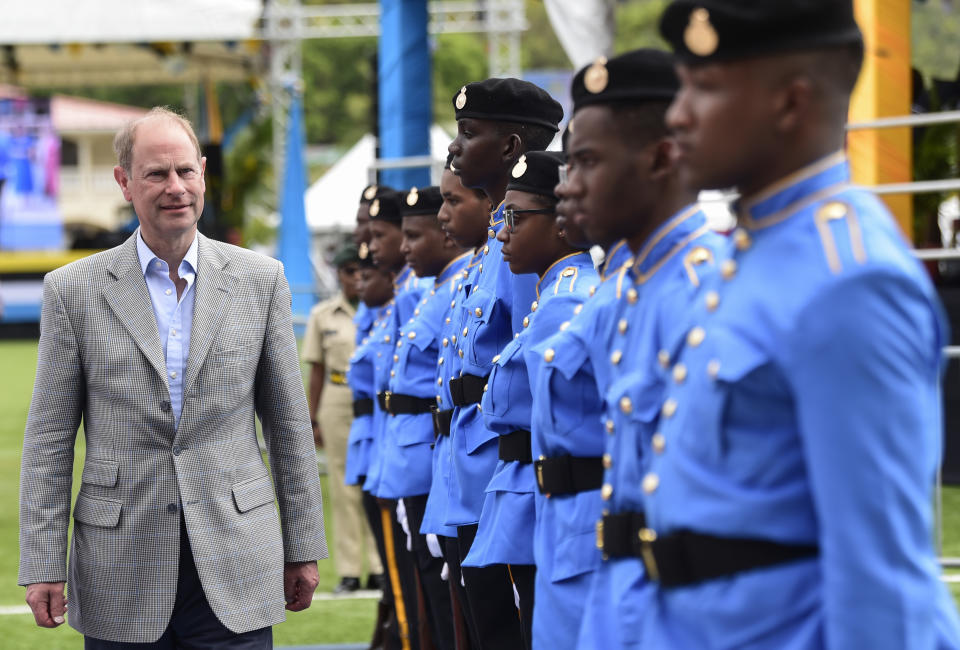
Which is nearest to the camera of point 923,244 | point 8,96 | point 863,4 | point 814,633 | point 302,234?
point 814,633

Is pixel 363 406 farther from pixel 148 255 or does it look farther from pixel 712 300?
pixel 712 300

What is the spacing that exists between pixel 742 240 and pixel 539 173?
74.0 inches

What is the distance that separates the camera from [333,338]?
9195 mm

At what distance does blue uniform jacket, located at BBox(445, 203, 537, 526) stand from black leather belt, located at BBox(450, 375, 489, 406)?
2 centimetres

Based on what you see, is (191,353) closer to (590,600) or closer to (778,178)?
(590,600)

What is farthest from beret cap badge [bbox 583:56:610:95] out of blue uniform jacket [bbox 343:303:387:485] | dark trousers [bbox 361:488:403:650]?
blue uniform jacket [bbox 343:303:387:485]

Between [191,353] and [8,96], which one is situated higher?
[8,96]

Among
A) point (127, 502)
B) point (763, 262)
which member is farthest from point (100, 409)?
point (763, 262)

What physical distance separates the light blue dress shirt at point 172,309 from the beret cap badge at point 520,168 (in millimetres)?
917

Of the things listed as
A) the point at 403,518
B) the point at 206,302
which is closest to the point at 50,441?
the point at 206,302

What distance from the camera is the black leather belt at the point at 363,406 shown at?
24.1 ft

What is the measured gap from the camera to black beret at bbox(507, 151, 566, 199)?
387 cm

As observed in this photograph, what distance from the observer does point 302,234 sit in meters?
15.4

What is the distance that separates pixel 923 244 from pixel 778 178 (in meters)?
10.1
